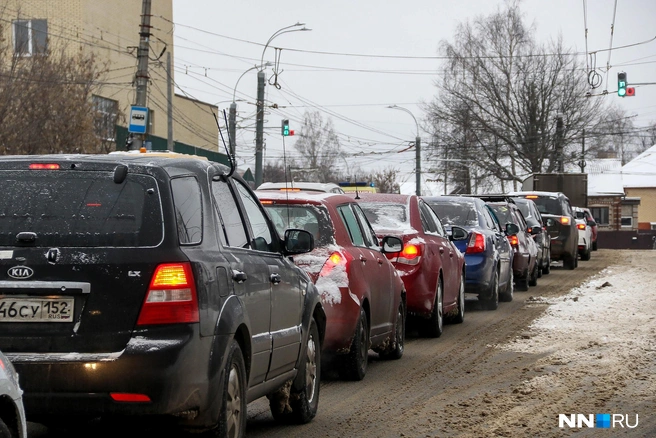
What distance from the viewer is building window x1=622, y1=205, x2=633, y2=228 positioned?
302ft

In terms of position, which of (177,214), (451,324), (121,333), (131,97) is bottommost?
(451,324)

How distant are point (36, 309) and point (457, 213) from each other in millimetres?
12645

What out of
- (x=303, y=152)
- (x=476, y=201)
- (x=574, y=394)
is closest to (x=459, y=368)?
(x=574, y=394)

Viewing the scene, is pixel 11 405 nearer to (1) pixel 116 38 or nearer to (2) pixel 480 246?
(2) pixel 480 246

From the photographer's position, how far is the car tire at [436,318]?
13.3m

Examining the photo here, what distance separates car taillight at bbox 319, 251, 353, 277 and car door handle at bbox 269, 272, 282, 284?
2377 mm

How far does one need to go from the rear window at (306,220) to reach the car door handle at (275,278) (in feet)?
8.35

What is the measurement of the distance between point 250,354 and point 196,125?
2047 inches

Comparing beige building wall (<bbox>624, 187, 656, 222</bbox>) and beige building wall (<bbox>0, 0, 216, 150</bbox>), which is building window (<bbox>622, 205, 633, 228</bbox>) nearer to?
beige building wall (<bbox>624, 187, 656, 222</bbox>)

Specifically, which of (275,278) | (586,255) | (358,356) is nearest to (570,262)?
(586,255)

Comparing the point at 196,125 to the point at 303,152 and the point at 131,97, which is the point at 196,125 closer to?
the point at 131,97

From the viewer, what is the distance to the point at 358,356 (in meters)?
9.77

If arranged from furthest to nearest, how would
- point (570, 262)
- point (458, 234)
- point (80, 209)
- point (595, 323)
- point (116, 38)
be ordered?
point (116, 38), point (570, 262), point (458, 234), point (595, 323), point (80, 209)

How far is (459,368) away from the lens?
10727mm
